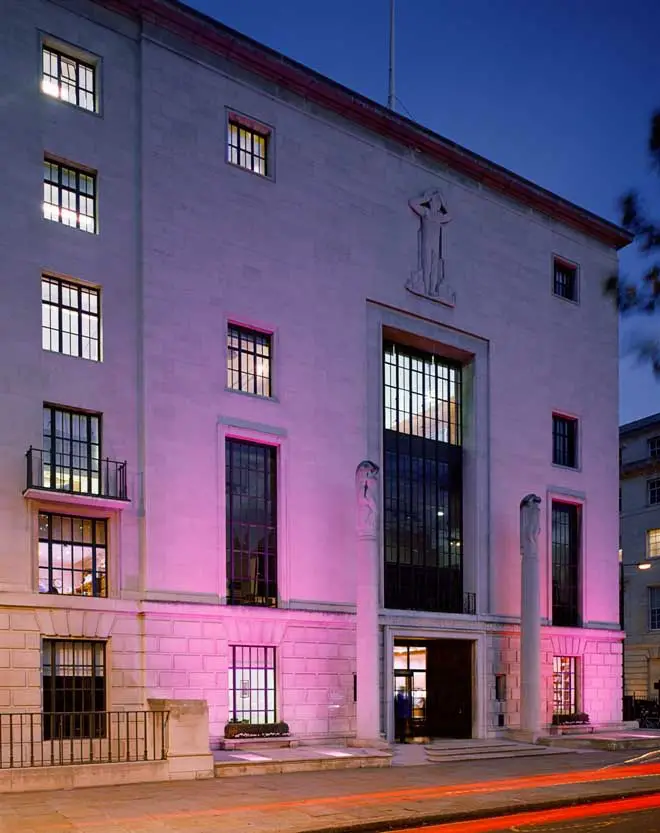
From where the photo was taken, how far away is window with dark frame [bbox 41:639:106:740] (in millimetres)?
24516

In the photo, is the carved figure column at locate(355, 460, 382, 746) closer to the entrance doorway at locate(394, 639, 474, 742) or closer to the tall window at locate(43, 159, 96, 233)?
the entrance doorway at locate(394, 639, 474, 742)

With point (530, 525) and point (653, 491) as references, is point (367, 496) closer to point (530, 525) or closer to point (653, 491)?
point (530, 525)

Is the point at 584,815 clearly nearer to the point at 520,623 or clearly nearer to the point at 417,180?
the point at 520,623

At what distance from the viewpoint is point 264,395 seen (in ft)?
100

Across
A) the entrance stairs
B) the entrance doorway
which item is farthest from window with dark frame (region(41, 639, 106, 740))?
the entrance doorway

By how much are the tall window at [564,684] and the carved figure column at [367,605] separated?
10049 millimetres

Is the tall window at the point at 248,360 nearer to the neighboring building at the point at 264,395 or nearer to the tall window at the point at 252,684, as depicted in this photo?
the neighboring building at the point at 264,395

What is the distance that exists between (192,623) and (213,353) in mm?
7276

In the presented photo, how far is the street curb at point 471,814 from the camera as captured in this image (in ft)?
57.1

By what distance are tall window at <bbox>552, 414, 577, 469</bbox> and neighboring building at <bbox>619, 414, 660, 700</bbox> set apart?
72.5 ft

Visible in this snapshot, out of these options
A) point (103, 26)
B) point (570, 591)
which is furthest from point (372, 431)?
point (103, 26)

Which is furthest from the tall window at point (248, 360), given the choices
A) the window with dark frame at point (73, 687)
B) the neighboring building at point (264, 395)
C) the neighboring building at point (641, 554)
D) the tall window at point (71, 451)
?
the neighboring building at point (641, 554)

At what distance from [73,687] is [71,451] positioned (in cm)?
565

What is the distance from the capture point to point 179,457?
91.9 feet
